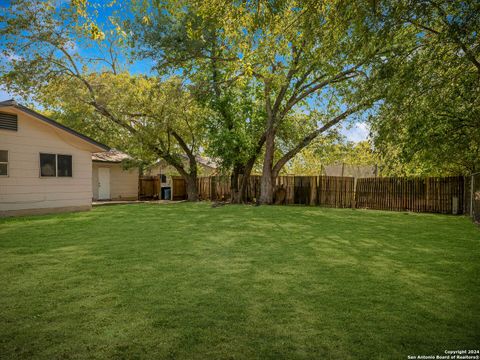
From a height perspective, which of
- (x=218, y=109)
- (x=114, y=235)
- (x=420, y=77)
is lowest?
(x=114, y=235)

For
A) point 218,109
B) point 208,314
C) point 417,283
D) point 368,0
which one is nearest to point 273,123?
point 218,109

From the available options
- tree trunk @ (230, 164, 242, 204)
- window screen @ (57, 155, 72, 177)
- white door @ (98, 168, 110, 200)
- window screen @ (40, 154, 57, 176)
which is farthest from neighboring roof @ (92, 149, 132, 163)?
window screen @ (40, 154, 57, 176)

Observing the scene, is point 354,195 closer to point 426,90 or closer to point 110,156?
point 426,90

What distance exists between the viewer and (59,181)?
47.2 feet

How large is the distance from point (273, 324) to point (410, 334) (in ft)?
4.03

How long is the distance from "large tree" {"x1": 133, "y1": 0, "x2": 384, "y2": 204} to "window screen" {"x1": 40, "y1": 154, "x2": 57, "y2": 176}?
678cm

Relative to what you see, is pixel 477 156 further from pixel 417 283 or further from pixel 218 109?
pixel 218 109

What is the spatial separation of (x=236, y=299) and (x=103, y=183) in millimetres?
23175

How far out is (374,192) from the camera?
57.2 feet

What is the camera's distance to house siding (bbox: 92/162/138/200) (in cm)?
2391

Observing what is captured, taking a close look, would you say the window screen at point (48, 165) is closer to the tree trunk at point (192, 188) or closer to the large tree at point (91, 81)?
the large tree at point (91, 81)

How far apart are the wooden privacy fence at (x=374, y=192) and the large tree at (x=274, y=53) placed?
6.34 ft

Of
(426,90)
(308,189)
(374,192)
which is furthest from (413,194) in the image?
(426,90)

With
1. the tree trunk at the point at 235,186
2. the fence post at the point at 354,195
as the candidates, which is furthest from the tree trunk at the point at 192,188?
the fence post at the point at 354,195
